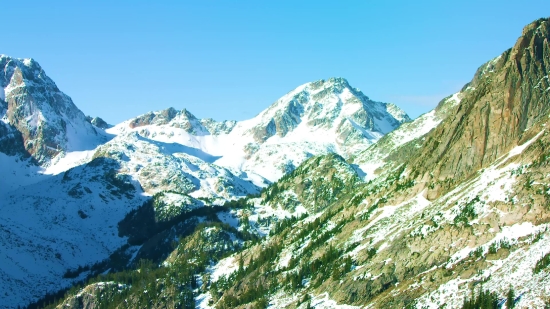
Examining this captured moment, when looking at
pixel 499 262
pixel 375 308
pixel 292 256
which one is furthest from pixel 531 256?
pixel 292 256

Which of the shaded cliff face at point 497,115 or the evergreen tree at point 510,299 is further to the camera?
the shaded cliff face at point 497,115

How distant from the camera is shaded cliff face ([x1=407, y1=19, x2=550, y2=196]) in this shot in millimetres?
153125

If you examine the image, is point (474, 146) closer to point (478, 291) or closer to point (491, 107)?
point (491, 107)

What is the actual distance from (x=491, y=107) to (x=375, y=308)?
77.7m

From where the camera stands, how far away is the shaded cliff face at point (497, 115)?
153 metres

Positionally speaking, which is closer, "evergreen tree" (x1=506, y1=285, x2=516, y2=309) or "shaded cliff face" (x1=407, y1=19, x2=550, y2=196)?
"evergreen tree" (x1=506, y1=285, x2=516, y2=309)

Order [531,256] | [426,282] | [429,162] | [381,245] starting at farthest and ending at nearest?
[429,162] → [381,245] → [426,282] → [531,256]

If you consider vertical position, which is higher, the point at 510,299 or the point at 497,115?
the point at 497,115

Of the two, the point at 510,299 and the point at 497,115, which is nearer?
the point at 510,299

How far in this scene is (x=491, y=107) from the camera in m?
161

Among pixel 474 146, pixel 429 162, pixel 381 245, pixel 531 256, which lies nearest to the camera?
pixel 531 256

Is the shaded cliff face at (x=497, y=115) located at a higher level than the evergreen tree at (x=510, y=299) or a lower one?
higher

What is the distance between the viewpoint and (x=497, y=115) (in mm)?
158250

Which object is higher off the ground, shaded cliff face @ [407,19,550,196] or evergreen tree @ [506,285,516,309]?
shaded cliff face @ [407,19,550,196]
